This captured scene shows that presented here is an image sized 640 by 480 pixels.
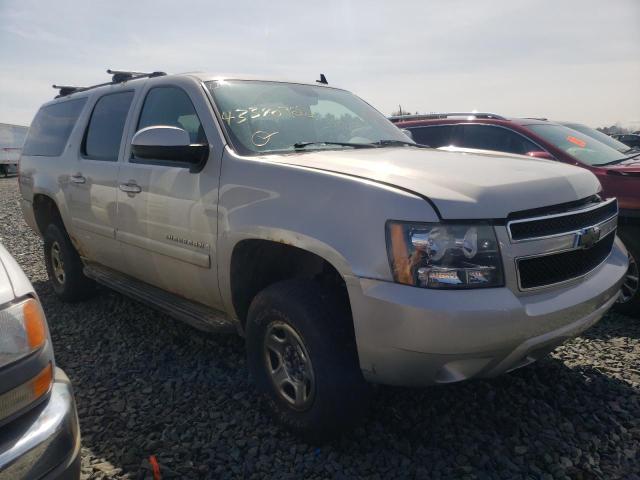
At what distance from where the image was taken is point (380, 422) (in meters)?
2.64

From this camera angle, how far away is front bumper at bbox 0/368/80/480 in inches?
57.0

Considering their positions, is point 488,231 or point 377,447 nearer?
point 488,231

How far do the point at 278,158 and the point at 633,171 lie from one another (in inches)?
120

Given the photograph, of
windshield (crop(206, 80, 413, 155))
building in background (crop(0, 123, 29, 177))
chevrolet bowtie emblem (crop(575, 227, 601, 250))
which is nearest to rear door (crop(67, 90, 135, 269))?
windshield (crop(206, 80, 413, 155))

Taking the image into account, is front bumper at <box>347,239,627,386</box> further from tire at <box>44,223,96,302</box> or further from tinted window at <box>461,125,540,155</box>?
tire at <box>44,223,96,302</box>

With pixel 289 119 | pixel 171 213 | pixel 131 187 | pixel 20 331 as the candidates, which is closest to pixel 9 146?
pixel 131 187

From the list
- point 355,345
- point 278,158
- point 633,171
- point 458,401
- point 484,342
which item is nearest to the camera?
point 484,342

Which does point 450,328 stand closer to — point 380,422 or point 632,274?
point 380,422

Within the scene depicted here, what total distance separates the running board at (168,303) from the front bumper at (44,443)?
1.23 m

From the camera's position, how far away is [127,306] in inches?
182

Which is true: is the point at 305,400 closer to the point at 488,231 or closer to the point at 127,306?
the point at 488,231

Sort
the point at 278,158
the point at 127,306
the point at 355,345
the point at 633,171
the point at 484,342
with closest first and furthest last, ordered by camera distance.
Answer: the point at 484,342, the point at 355,345, the point at 278,158, the point at 633,171, the point at 127,306

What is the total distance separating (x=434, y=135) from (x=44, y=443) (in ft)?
17.6

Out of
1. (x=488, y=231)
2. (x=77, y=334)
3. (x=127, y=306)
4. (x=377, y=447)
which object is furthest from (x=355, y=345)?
(x=127, y=306)
